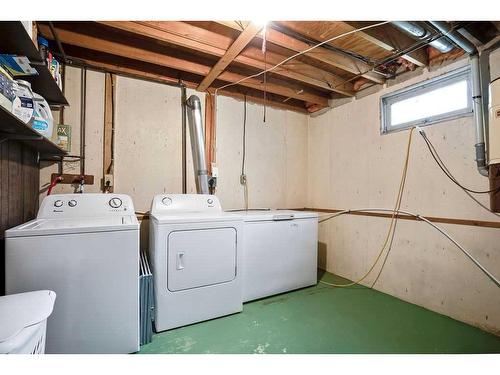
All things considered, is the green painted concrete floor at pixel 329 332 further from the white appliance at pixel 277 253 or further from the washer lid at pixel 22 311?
the washer lid at pixel 22 311

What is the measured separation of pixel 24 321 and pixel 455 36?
2893mm

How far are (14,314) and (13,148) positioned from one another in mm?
1151

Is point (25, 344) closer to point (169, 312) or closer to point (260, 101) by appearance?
point (169, 312)

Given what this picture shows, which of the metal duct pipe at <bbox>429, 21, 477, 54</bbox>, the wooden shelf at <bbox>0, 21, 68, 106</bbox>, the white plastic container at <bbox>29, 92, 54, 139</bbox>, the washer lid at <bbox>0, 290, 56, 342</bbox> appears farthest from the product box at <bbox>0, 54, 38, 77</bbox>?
the metal duct pipe at <bbox>429, 21, 477, 54</bbox>

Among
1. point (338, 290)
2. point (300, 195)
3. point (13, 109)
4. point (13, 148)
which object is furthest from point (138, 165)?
point (338, 290)

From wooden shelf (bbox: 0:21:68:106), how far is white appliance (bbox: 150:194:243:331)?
46.3 inches

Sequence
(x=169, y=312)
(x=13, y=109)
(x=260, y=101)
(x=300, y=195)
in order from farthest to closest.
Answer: (x=300, y=195), (x=260, y=101), (x=169, y=312), (x=13, y=109)

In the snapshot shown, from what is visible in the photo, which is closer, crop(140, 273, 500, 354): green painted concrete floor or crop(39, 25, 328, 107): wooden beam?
crop(140, 273, 500, 354): green painted concrete floor

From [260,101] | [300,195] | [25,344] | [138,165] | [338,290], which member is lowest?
[338,290]

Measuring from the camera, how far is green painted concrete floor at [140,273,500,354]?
5.14 ft

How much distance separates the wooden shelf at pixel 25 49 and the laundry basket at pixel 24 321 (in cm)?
119

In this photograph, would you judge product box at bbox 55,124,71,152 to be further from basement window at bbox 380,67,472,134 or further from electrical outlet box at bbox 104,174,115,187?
basement window at bbox 380,67,472,134

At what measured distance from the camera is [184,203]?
7.59 ft

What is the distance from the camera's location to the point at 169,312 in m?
1.78
